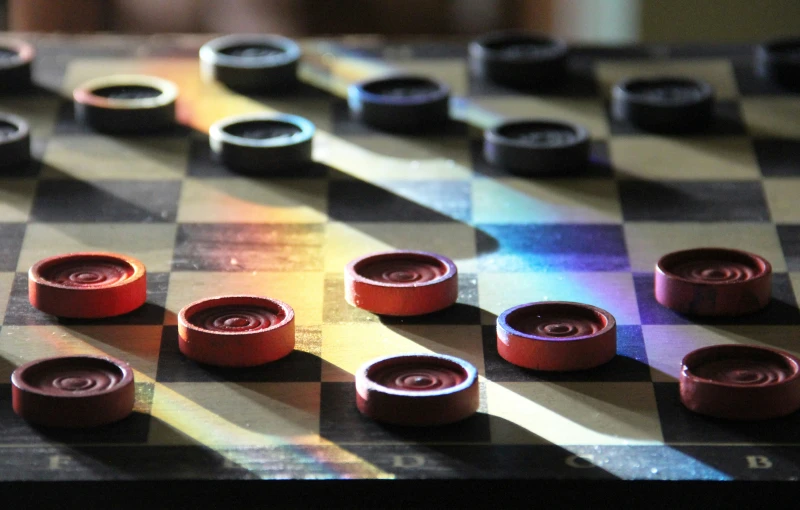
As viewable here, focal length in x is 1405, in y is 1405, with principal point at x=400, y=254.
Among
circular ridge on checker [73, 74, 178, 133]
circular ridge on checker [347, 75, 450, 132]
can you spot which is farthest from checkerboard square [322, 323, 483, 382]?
circular ridge on checker [73, 74, 178, 133]

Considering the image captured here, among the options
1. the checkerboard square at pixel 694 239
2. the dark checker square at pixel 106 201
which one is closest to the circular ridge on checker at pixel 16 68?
the dark checker square at pixel 106 201

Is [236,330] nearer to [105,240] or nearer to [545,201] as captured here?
[105,240]

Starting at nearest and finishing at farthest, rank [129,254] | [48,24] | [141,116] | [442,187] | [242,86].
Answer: [129,254], [442,187], [141,116], [242,86], [48,24]

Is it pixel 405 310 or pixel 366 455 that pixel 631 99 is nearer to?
pixel 405 310

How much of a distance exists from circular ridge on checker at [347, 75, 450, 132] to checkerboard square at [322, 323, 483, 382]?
0.95 m

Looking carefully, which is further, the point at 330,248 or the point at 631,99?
the point at 631,99

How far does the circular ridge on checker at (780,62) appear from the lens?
12.5 feet

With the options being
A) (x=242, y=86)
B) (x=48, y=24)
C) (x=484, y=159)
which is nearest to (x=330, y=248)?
(x=484, y=159)

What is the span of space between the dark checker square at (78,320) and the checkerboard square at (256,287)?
0.08 ft

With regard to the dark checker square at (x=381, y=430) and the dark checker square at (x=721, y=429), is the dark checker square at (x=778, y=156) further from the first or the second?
the dark checker square at (x=381, y=430)

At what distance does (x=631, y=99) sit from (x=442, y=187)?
62 cm

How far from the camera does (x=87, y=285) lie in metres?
2.82

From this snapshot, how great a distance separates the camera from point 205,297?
113 inches

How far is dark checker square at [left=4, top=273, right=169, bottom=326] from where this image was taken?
2783 millimetres
